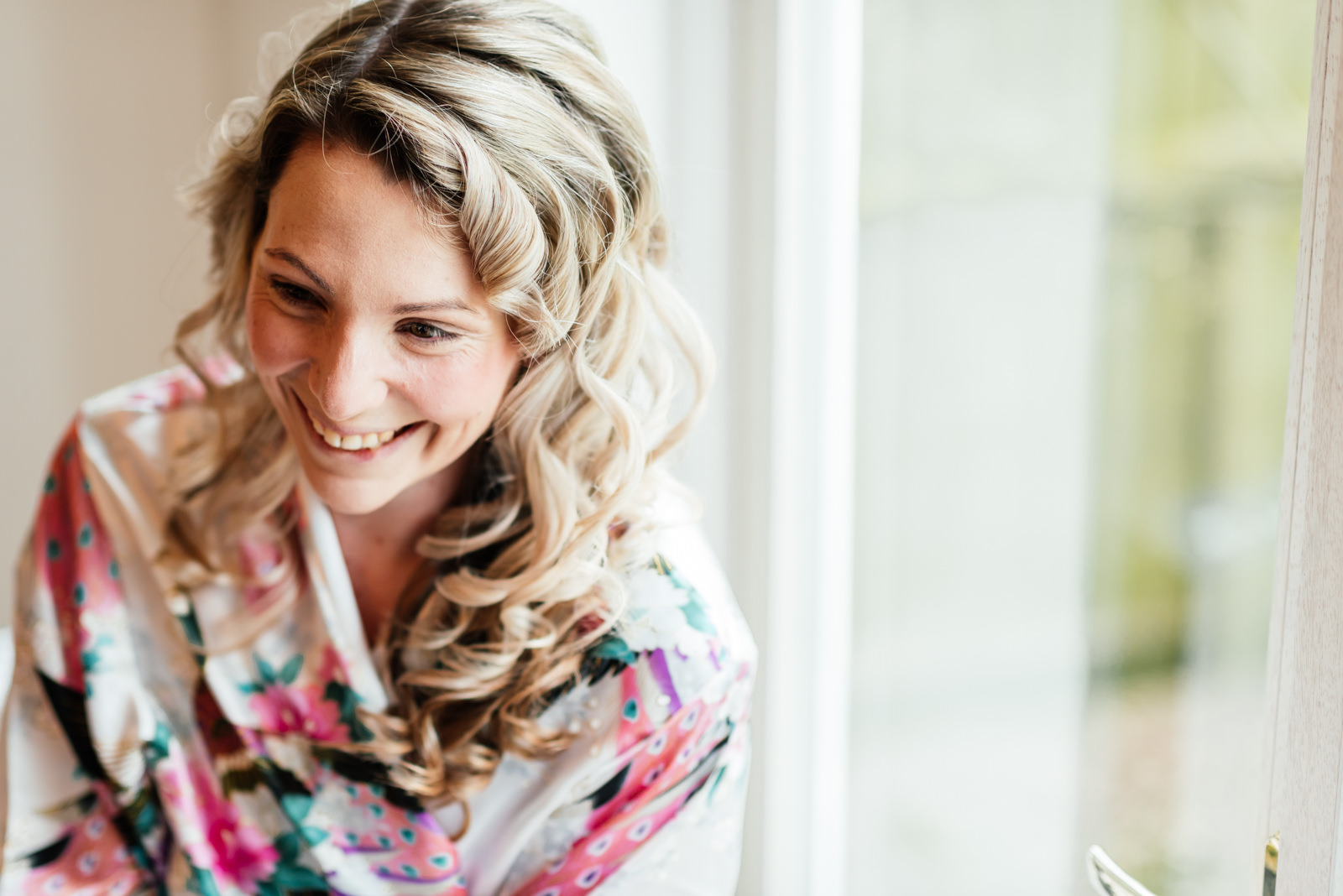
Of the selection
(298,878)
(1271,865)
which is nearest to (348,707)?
(298,878)

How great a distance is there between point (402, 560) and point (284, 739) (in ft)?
0.63

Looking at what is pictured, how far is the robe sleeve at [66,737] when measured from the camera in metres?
0.99

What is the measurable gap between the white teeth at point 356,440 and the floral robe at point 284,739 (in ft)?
0.54

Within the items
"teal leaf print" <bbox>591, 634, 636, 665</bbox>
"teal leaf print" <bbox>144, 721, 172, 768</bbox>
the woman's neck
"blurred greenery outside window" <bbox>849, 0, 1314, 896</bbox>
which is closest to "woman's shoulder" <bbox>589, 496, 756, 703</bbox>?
"teal leaf print" <bbox>591, 634, 636, 665</bbox>

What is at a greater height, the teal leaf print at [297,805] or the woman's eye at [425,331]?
the woman's eye at [425,331]

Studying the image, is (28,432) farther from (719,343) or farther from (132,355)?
(719,343)

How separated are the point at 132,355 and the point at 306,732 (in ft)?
3.10

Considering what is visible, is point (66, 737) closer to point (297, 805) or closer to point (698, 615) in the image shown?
point (297, 805)

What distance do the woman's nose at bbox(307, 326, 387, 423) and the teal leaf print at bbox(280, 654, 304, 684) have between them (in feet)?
1.02

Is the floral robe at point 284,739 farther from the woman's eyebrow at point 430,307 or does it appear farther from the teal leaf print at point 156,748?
the woman's eyebrow at point 430,307

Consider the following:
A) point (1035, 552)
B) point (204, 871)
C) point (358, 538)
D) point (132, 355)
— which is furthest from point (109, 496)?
point (1035, 552)

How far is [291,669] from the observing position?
0.97 m

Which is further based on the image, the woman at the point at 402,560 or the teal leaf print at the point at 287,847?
the teal leaf print at the point at 287,847

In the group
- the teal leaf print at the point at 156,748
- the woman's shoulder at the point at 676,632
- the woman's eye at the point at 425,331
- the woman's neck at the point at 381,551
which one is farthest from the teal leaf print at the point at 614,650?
the teal leaf print at the point at 156,748
